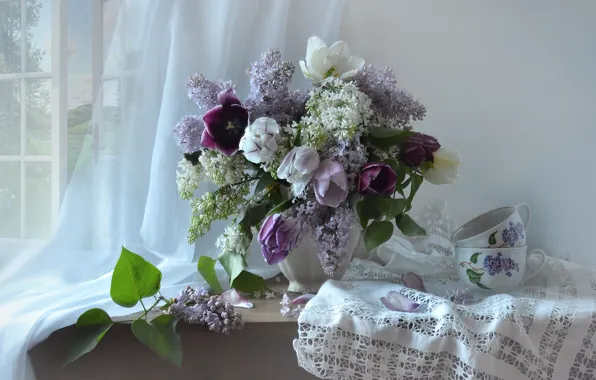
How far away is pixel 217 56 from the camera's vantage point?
1.03 metres

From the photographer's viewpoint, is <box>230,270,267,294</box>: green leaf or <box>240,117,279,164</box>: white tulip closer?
<box>240,117,279,164</box>: white tulip

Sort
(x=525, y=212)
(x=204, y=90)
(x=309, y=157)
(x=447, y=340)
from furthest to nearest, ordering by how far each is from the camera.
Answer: (x=525, y=212) → (x=204, y=90) → (x=309, y=157) → (x=447, y=340)

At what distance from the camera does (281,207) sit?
847mm

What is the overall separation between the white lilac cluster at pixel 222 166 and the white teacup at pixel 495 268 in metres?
0.40

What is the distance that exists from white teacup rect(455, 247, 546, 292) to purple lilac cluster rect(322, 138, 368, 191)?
0.82 feet

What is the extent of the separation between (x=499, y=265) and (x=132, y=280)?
0.57 metres

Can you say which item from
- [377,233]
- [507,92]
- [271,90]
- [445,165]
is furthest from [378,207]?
[507,92]

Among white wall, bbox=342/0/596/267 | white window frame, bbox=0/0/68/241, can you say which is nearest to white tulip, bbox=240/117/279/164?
white window frame, bbox=0/0/68/241

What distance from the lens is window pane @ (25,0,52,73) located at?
819mm

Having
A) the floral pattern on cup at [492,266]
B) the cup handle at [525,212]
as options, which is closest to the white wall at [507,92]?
the cup handle at [525,212]

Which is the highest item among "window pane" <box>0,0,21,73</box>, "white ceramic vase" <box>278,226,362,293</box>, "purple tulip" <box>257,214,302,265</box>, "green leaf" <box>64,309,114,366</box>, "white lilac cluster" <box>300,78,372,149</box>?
"window pane" <box>0,0,21,73</box>

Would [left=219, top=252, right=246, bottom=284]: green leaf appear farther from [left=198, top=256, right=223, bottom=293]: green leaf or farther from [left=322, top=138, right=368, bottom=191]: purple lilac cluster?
[left=322, top=138, right=368, bottom=191]: purple lilac cluster

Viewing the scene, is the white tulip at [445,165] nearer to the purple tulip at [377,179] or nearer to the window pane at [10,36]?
the purple tulip at [377,179]

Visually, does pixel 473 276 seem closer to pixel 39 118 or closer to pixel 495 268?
pixel 495 268
